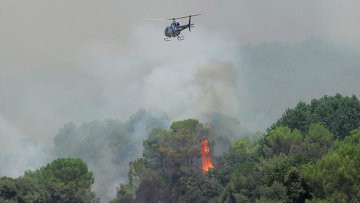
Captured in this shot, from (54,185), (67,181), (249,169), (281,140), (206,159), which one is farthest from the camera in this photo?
(206,159)

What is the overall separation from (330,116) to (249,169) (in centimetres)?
2346

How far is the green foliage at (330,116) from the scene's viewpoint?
154 m

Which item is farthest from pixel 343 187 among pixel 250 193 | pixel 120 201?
pixel 120 201

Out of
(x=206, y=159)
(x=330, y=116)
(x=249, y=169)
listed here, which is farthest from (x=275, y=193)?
(x=206, y=159)

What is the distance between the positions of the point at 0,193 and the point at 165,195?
50.2 meters

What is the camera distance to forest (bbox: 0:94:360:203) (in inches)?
3925

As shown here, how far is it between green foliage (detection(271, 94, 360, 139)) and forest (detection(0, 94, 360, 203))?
21 cm

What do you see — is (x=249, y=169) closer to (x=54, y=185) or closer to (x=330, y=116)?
(x=330, y=116)

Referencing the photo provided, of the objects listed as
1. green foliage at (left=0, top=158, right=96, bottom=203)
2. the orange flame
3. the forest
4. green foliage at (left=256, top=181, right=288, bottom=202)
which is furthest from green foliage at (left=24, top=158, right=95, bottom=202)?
green foliage at (left=256, top=181, right=288, bottom=202)

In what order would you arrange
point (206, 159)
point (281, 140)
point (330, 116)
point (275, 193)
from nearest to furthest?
point (275, 193), point (281, 140), point (330, 116), point (206, 159)

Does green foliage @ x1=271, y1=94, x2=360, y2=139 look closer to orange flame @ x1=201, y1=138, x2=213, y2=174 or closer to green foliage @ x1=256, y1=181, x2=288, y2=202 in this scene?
orange flame @ x1=201, y1=138, x2=213, y2=174

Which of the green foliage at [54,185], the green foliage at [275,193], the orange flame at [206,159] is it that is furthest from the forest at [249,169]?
the orange flame at [206,159]

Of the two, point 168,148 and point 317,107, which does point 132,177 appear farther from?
point 317,107

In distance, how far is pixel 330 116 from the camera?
509 ft
